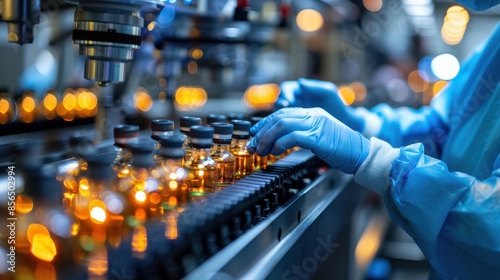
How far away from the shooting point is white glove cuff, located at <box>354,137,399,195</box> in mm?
1363

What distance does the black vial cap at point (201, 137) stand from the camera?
3.85 feet

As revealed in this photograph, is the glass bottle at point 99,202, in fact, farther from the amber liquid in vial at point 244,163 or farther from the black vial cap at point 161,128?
the amber liquid in vial at point 244,163

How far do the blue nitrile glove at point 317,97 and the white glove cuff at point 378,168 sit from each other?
0.54 meters

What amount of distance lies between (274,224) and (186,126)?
1.14 ft

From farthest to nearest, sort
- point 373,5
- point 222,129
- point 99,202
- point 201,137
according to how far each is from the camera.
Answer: point 373,5 < point 222,129 < point 201,137 < point 99,202

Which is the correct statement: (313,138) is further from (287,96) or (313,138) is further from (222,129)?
(287,96)

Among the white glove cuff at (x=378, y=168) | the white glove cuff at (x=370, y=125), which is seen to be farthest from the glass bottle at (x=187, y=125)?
the white glove cuff at (x=370, y=125)

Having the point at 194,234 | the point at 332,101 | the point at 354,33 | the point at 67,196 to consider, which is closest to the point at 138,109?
the point at 332,101

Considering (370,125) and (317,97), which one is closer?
(317,97)

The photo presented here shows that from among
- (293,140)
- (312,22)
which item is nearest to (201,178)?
(293,140)

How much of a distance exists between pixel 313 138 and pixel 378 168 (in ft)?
0.58

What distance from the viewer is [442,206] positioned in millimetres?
1270

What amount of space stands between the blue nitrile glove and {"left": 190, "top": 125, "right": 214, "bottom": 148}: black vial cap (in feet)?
2.36

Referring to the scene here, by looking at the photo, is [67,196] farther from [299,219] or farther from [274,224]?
[299,219]
